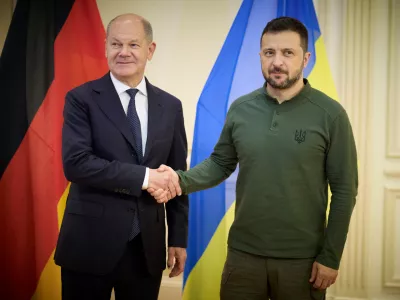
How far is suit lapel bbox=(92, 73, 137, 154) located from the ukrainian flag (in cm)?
75

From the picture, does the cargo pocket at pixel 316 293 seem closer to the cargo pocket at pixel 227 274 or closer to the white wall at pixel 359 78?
the cargo pocket at pixel 227 274

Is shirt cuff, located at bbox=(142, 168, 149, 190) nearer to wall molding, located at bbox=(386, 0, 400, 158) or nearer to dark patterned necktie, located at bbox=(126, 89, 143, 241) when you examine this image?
dark patterned necktie, located at bbox=(126, 89, 143, 241)

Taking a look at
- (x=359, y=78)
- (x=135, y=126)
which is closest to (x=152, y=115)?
(x=135, y=126)

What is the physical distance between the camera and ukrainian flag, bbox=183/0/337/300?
2.31 meters

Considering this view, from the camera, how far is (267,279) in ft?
5.15

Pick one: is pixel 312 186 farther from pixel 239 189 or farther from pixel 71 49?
pixel 71 49

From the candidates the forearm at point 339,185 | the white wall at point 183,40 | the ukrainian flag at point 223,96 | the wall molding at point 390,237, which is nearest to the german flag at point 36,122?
the white wall at point 183,40

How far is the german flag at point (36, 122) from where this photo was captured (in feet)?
7.85

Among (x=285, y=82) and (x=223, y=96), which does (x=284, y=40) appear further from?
(x=223, y=96)

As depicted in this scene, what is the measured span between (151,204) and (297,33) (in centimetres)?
87

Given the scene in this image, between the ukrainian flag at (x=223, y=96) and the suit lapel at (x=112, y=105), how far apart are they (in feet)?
2.45

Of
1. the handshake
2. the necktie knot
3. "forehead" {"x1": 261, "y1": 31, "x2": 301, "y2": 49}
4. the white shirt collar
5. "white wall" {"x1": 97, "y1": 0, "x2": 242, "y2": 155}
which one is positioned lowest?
the handshake

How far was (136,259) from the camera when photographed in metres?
1.67

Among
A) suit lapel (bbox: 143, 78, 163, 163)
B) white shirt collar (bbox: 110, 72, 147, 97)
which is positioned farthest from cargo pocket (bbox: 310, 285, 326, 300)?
white shirt collar (bbox: 110, 72, 147, 97)
